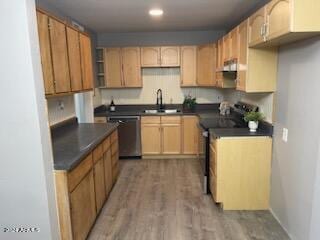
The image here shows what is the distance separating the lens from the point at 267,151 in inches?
109

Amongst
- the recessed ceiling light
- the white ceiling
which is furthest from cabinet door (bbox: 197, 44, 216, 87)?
the recessed ceiling light

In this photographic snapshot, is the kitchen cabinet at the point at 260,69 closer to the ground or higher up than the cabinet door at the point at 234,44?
closer to the ground

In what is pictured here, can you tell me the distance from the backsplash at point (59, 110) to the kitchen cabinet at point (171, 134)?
174cm

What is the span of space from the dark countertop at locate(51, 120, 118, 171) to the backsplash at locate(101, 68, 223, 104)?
5.69 feet

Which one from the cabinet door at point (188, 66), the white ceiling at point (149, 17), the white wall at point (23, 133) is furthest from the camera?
the cabinet door at point (188, 66)

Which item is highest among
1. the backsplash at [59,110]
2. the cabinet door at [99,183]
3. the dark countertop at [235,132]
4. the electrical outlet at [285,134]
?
the backsplash at [59,110]

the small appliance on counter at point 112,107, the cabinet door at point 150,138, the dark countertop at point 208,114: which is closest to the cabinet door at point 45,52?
the dark countertop at point 208,114

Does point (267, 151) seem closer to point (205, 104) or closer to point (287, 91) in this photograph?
point (287, 91)

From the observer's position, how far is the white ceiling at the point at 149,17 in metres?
2.93

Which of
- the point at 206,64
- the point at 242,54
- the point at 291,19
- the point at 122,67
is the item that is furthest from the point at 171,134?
the point at 291,19

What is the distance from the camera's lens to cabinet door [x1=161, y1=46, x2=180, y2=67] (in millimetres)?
4770

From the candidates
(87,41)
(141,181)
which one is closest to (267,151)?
(141,181)

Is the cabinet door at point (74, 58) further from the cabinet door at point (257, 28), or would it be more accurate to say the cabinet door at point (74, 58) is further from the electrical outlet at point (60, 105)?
the cabinet door at point (257, 28)

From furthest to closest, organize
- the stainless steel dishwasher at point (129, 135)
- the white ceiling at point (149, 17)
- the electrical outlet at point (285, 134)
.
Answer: the stainless steel dishwasher at point (129, 135)
the white ceiling at point (149, 17)
the electrical outlet at point (285, 134)
